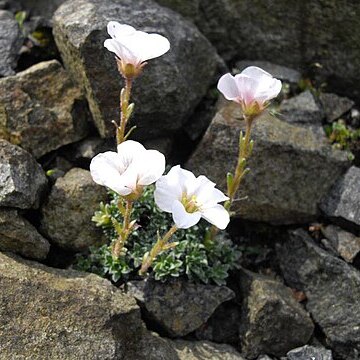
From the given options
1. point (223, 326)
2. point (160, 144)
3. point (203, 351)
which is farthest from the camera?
point (160, 144)

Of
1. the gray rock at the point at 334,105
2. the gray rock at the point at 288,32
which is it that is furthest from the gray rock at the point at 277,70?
the gray rock at the point at 334,105

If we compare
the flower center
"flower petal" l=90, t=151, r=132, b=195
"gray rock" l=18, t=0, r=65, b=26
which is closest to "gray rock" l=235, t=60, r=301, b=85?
"gray rock" l=18, t=0, r=65, b=26

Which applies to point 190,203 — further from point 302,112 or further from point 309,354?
point 302,112

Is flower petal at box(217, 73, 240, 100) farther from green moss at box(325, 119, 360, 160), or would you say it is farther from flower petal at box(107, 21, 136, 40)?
green moss at box(325, 119, 360, 160)

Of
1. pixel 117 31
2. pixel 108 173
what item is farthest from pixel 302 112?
pixel 108 173

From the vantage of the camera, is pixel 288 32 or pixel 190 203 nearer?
pixel 190 203

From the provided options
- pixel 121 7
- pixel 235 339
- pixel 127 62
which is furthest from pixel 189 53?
pixel 235 339
